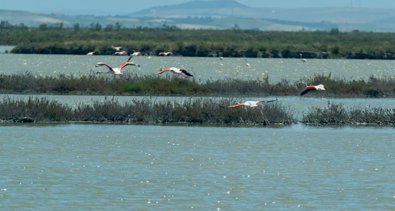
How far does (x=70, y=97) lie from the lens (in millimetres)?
38156

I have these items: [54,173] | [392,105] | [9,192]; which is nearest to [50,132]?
[54,173]

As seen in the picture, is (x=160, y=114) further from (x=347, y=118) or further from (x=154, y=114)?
(x=347, y=118)

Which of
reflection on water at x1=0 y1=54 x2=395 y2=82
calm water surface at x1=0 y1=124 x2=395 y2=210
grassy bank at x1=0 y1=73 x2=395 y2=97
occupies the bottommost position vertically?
calm water surface at x1=0 y1=124 x2=395 y2=210

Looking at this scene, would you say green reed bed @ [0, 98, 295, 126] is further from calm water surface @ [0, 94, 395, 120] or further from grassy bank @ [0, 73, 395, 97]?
grassy bank @ [0, 73, 395, 97]

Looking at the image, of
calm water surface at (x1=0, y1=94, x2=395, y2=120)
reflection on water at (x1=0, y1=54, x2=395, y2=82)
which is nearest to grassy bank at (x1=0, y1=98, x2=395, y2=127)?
calm water surface at (x1=0, y1=94, x2=395, y2=120)

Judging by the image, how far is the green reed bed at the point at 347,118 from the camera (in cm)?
3120

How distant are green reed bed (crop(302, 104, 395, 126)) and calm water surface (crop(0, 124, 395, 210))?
0.47 m

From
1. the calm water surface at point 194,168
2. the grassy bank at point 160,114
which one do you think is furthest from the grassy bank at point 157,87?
the calm water surface at point 194,168

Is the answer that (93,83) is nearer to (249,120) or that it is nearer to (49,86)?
(49,86)

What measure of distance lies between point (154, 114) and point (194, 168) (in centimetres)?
783

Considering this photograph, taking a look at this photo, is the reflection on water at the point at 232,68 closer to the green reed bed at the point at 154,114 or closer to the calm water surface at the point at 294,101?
the calm water surface at the point at 294,101

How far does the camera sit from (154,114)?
30.7 metres

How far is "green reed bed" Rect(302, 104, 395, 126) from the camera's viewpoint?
31203 millimetres

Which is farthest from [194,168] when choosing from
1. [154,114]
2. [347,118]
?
[347,118]
